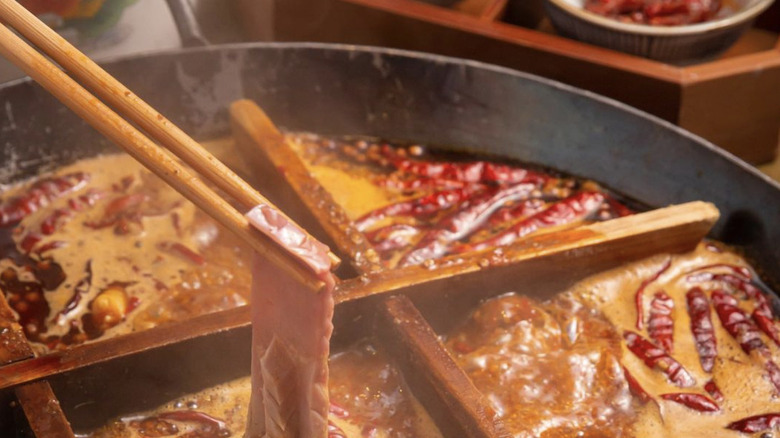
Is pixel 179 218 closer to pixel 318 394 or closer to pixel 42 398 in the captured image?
pixel 42 398

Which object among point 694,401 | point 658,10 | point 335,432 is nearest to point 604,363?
point 694,401

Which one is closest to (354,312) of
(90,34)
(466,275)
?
(466,275)

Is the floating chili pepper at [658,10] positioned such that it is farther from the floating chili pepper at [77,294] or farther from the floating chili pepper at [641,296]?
the floating chili pepper at [77,294]

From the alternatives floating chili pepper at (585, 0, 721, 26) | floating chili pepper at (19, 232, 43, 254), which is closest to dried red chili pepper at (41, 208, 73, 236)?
floating chili pepper at (19, 232, 43, 254)

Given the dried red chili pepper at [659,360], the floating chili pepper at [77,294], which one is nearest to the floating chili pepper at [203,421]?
the floating chili pepper at [77,294]

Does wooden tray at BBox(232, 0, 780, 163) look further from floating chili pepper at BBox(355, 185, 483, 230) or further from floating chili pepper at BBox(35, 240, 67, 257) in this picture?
floating chili pepper at BBox(35, 240, 67, 257)
